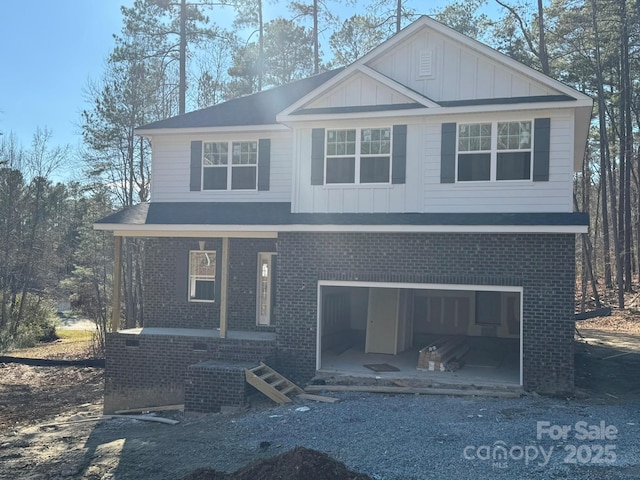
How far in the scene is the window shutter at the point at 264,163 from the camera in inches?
591

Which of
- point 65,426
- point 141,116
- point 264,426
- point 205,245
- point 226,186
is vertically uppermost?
point 141,116

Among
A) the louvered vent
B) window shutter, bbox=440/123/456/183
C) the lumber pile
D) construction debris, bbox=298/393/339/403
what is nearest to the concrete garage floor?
the lumber pile

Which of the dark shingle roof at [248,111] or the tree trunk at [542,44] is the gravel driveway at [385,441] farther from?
the tree trunk at [542,44]

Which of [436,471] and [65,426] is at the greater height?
[436,471]

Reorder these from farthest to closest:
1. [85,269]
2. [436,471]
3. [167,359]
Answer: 1. [85,269]
2. [167,359]
3. [436,471]

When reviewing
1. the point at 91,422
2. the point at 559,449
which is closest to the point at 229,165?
the point at 91,422

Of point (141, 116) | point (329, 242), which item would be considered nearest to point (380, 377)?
point (329, 242)

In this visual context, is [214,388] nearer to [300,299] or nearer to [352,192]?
[300,299]

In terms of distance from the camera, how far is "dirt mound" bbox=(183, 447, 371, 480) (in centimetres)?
651

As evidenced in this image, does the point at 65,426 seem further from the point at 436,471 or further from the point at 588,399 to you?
the point at 588,399

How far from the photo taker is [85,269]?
28.1 m

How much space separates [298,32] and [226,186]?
1936 centimetres

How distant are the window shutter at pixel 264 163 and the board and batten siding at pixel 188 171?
0.08 meters

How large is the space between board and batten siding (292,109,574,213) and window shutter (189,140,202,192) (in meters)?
3.44
